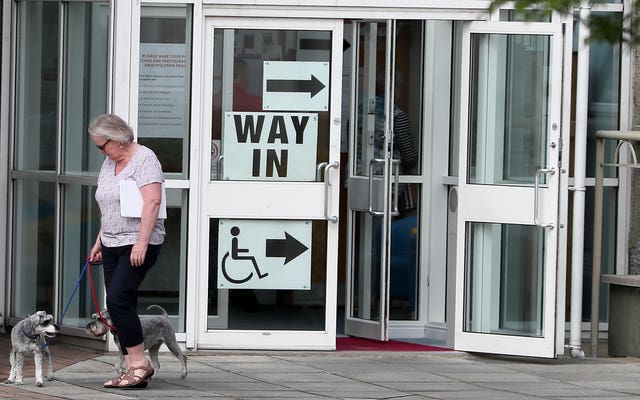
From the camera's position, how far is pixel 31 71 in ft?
31.1

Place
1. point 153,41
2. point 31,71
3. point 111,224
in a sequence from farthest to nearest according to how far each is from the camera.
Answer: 1. point 31,71
2. point 153,41
3. point 111,224

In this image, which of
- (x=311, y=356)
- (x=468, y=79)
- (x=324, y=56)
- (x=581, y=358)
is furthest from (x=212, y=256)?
(x=581, y=358)

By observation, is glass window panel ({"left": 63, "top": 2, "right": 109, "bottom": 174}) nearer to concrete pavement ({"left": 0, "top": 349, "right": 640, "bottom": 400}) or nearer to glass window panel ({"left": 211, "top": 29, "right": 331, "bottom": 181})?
glass window panel ({"left": 211, "top": 29, "right": 331, "bottom": 181})

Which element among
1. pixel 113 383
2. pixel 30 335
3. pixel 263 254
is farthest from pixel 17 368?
pixel 263 254

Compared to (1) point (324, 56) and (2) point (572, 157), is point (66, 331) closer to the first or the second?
(1) point (324, 56)

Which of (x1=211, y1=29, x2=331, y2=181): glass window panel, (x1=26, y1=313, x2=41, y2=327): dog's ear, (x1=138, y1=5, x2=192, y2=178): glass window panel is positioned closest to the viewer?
(x1=26, y1=313, x2=41, y2=327): dog's ear

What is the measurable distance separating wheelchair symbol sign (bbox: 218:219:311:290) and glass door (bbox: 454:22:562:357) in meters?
1.06

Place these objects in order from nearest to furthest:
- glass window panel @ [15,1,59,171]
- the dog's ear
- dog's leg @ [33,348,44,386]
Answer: the dog's ear
dog's leg @ [33,348,44,386]
glass window panel @ [15,1,59,171]

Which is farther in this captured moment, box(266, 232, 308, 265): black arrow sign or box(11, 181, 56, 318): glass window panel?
box(11, 181, 56, 318): glass window panel

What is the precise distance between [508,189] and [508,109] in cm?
54

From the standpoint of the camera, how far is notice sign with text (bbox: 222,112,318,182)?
883 centimetres

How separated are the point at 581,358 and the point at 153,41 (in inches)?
144

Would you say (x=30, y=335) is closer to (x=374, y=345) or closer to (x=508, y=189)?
(x=374, y=345)

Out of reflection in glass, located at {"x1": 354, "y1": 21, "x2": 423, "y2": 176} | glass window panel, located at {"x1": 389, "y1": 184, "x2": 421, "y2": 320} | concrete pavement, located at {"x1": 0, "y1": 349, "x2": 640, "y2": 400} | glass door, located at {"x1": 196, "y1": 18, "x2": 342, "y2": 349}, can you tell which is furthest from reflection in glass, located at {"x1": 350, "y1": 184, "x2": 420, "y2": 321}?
glass door, located at {"x1": 196, "y1": 18, "x2": 342, "y2": 349}
